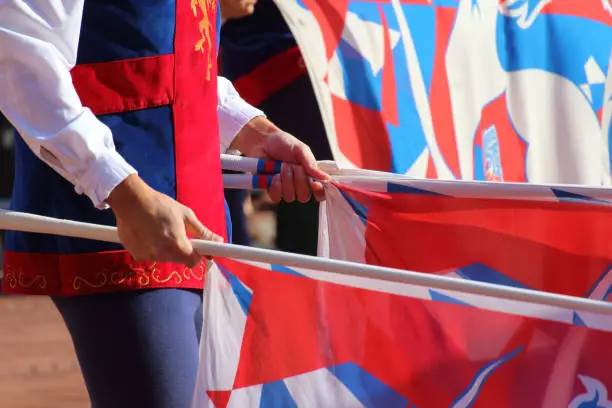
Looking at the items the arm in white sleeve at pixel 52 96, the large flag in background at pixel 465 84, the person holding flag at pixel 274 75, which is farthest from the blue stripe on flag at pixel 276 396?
the person holding flag at pixel 274 75

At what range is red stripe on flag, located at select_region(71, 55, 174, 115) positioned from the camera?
1920 millimetres

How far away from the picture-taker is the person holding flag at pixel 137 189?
179cm

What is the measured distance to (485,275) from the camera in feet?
7.61

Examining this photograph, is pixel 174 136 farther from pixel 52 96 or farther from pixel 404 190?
pixel 404 190

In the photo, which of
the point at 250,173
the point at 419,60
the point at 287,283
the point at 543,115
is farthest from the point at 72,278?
the point at 543,115

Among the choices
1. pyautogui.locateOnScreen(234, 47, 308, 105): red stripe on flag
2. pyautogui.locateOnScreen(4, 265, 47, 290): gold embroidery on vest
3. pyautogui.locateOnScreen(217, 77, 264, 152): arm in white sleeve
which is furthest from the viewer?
pyautogui.locateOnScreen(234, 47, 308, 105): red stripe on flag

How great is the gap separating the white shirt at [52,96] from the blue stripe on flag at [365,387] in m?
0.43

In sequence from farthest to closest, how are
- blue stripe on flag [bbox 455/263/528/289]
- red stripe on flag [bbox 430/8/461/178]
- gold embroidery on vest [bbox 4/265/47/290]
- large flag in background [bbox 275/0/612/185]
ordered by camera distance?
red stripe on flag [bbox 430/8/461/178], large flag in background [bbox 275/0/612/185], blue stripe on flag [bbox 455/263/528/289], gold embroidery on vest [bbox 4/265/47/290]

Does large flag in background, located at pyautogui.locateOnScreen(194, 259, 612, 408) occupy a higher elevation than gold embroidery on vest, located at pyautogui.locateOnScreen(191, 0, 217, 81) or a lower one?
lower

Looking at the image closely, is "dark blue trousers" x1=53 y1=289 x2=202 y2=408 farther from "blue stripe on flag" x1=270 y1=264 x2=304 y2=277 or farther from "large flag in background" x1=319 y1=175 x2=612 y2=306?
"large flag in background" x1=319 y1=175 x2=612 y2=306

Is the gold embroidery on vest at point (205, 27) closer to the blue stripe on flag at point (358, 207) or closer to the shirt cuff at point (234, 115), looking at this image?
the shirt cuff at point (234, 115)

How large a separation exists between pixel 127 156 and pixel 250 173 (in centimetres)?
65

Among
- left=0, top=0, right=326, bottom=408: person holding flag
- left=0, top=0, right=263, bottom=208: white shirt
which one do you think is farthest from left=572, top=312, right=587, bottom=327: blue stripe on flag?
left=0, top=0, right=263, bottom=208: white shirt

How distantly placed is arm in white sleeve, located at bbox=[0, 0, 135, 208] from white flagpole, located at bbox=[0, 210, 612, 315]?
0.06 metres
